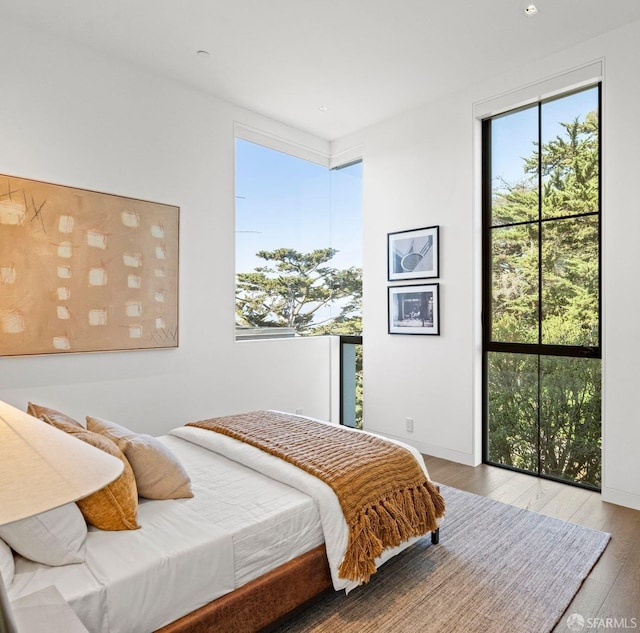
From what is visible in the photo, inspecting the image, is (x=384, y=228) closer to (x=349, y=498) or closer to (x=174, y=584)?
(x=349, y=498)

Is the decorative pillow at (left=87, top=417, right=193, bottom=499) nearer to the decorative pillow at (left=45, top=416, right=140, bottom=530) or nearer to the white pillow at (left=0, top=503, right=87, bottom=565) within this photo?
the decorative pillow at (left=45, top=416, right=140, bottom=530)

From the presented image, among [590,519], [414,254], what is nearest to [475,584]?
[590,519]

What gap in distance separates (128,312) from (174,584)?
2187 mm

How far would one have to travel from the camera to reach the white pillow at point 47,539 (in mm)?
1353

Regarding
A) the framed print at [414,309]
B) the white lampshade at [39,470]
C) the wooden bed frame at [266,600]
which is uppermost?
the framed print at [414,309]

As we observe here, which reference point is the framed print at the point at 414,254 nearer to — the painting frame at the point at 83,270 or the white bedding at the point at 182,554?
the painting frame at the point at 83,270

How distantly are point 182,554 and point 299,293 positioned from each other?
337cm

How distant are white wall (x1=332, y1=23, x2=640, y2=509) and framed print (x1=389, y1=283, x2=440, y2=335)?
0.08 m

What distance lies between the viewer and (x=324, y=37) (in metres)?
2.97

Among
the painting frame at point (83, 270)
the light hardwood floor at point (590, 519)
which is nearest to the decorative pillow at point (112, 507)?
the painting frame at point (83, 270)

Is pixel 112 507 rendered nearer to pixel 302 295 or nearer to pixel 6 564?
pixel 6 564

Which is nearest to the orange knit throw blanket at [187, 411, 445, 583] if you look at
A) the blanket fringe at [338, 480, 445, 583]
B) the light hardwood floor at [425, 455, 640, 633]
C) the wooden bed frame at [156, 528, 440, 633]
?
the blanket fringe at [338, 480, 445, 583]

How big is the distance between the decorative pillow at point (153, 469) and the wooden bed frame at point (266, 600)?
1.55 ft

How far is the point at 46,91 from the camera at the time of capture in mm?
2900
